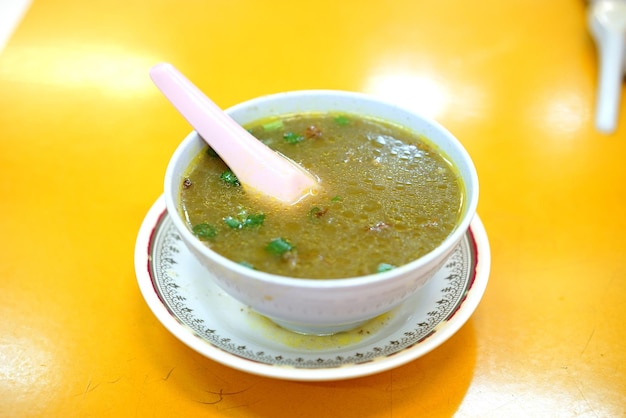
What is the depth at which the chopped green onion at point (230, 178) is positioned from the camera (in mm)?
1331

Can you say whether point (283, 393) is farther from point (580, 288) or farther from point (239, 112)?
point (580, 288)

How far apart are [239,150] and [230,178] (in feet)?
0.24

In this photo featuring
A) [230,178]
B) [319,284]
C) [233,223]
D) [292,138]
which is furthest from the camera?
[292,138]

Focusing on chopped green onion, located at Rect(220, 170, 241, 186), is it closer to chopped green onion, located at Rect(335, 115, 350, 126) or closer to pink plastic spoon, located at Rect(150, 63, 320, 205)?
pink plastic spoon, located at Rect(150, 63, 320, 205)

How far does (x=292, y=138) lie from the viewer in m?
1.46

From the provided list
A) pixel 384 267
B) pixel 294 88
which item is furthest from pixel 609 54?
pixel 384 267

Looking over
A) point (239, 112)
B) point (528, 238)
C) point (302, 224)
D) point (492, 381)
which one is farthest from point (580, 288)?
point (239, 112)

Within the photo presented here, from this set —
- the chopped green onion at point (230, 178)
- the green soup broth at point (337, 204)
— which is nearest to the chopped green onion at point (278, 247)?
the green soup broth at point (337, 204)

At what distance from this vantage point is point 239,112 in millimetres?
1447

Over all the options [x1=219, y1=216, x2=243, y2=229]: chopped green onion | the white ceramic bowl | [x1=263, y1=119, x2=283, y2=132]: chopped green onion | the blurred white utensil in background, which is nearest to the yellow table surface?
the blurred white utensil in background

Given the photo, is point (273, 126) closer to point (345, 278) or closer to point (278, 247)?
point (278, 247)

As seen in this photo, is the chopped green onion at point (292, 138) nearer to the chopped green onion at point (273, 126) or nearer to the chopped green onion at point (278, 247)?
the chopped green onion at point (273, 126)

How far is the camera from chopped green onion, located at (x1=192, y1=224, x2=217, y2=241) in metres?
1.17

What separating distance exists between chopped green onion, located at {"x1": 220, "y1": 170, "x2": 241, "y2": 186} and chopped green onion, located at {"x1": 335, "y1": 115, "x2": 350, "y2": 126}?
33cm
